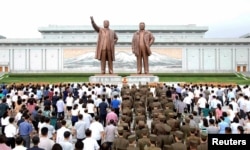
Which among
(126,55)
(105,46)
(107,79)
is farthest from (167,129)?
(126,55)

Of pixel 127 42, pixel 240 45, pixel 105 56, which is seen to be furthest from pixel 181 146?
pixel 240 45

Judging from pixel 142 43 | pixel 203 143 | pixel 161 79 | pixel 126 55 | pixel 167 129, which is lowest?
pixel 203 143

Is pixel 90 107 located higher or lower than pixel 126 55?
lower

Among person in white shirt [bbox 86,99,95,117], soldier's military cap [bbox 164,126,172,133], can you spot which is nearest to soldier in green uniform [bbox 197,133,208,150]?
soldier's military cap [bbox 164,126,172,133]

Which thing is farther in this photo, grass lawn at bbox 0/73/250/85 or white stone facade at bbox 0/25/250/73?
white stone facade at bbox 0/25/250/73

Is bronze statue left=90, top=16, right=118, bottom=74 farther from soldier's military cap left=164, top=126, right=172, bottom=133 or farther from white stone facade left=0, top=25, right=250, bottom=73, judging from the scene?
white stone facade left=0, top=25, right=250, bottom=73

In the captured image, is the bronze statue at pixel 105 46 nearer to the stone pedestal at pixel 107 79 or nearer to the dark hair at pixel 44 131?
the stone pedestal at pixel 107 79

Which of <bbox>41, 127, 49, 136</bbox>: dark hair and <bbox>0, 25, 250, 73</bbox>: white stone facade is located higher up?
<bbox>0, 25, 250, 73</bbox>: white stone facade

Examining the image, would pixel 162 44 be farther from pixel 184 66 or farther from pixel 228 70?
pixel 228 70

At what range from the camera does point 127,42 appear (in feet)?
177

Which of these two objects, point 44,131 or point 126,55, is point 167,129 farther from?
point 126,55

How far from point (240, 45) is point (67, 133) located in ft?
169

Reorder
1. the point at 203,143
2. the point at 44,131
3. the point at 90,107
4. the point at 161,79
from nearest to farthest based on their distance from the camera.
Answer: the point at 203,143
the point at 44,131
the point at 90,107
the point at 161,79

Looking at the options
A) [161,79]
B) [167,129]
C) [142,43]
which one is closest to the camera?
[167,129]
